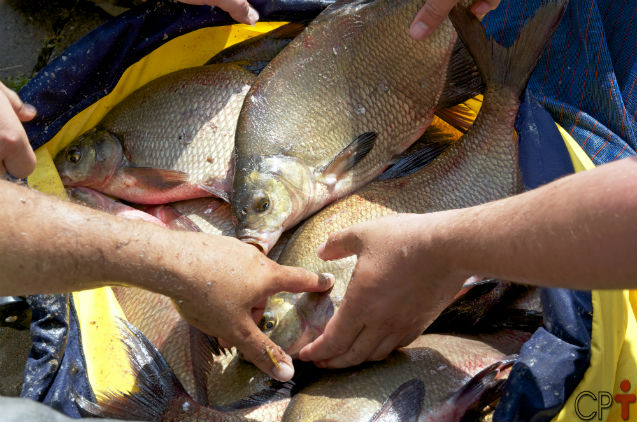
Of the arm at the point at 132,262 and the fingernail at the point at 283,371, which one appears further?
the fingernail at the point at 283,371

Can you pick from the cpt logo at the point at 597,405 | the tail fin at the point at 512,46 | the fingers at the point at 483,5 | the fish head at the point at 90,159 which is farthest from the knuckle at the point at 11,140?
the cpt logo at the point at 597,405

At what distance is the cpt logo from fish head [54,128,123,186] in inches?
75.8

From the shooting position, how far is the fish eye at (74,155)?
264cm

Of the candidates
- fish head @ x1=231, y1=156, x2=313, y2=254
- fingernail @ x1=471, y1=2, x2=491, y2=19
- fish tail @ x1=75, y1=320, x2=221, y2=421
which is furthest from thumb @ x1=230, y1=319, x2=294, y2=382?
fingernail @ x1=471, y1=2, x2=491, y2=19

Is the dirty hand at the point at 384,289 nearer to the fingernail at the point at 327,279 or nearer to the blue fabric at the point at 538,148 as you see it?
the fingernail at the point at 327,279

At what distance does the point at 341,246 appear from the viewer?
192cm


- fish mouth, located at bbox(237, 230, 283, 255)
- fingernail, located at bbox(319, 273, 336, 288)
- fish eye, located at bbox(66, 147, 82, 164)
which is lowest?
fish eye, located at bbox(66, 147, 82, 164)

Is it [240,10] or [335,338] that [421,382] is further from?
[240,10]

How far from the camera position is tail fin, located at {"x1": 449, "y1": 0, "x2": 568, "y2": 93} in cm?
223

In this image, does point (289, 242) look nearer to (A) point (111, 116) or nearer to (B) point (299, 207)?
(B) point (299, 207)

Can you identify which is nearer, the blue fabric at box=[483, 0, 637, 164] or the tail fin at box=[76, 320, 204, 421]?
the tail fin at box=[76, 320, 204, 421]

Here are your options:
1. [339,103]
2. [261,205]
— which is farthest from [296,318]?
[339,103]

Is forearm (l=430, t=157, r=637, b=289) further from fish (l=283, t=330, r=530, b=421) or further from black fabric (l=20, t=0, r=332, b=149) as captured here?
black fabric (l=20, t=0, r=332, b=149)

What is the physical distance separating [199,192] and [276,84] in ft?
1.71
